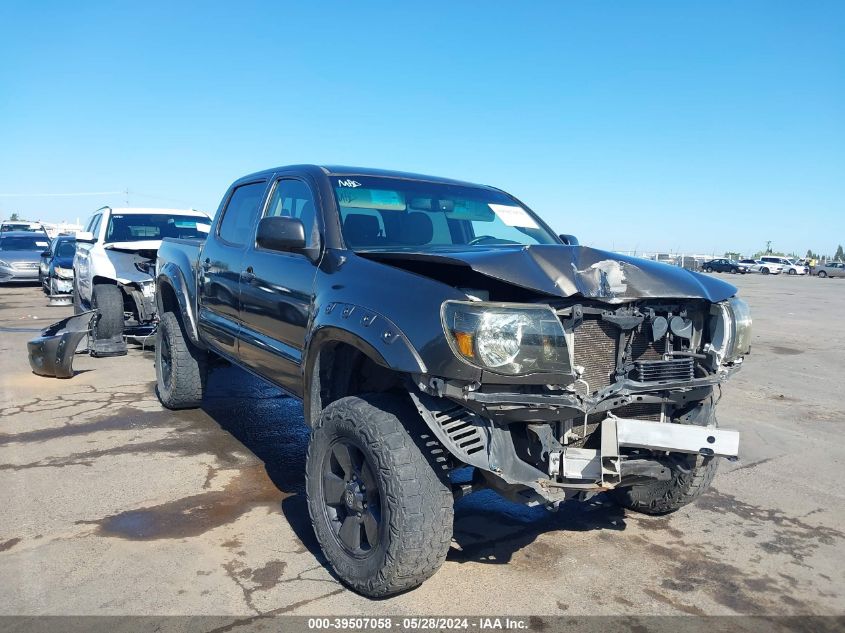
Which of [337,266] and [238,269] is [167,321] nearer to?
[238,269]

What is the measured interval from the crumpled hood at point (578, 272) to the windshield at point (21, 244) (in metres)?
22.6

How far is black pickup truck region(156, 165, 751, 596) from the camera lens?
2691 mm

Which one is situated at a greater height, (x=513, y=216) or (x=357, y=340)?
(x=513, y=216)

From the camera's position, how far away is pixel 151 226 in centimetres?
1010

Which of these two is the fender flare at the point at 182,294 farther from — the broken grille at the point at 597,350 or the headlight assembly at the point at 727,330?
the headlight assembly at the point at 727,330

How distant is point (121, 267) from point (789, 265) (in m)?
58.1

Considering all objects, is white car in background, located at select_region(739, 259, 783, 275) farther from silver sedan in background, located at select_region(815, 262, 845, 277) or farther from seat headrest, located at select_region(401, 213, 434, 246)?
seat headrest, located at select_region(401, 213, 434, 246)

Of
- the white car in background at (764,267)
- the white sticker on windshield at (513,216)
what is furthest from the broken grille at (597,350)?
the white car in background at (764,267)

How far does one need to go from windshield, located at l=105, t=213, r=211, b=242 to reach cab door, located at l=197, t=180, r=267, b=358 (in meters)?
5.00

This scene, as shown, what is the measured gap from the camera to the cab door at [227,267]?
467 cm

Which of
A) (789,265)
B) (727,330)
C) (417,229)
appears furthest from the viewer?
(789,265)

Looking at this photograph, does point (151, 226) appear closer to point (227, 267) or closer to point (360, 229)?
point (227, 267)

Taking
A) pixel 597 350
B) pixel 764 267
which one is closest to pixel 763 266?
pixel 764 267

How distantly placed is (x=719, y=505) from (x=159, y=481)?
141 inches
